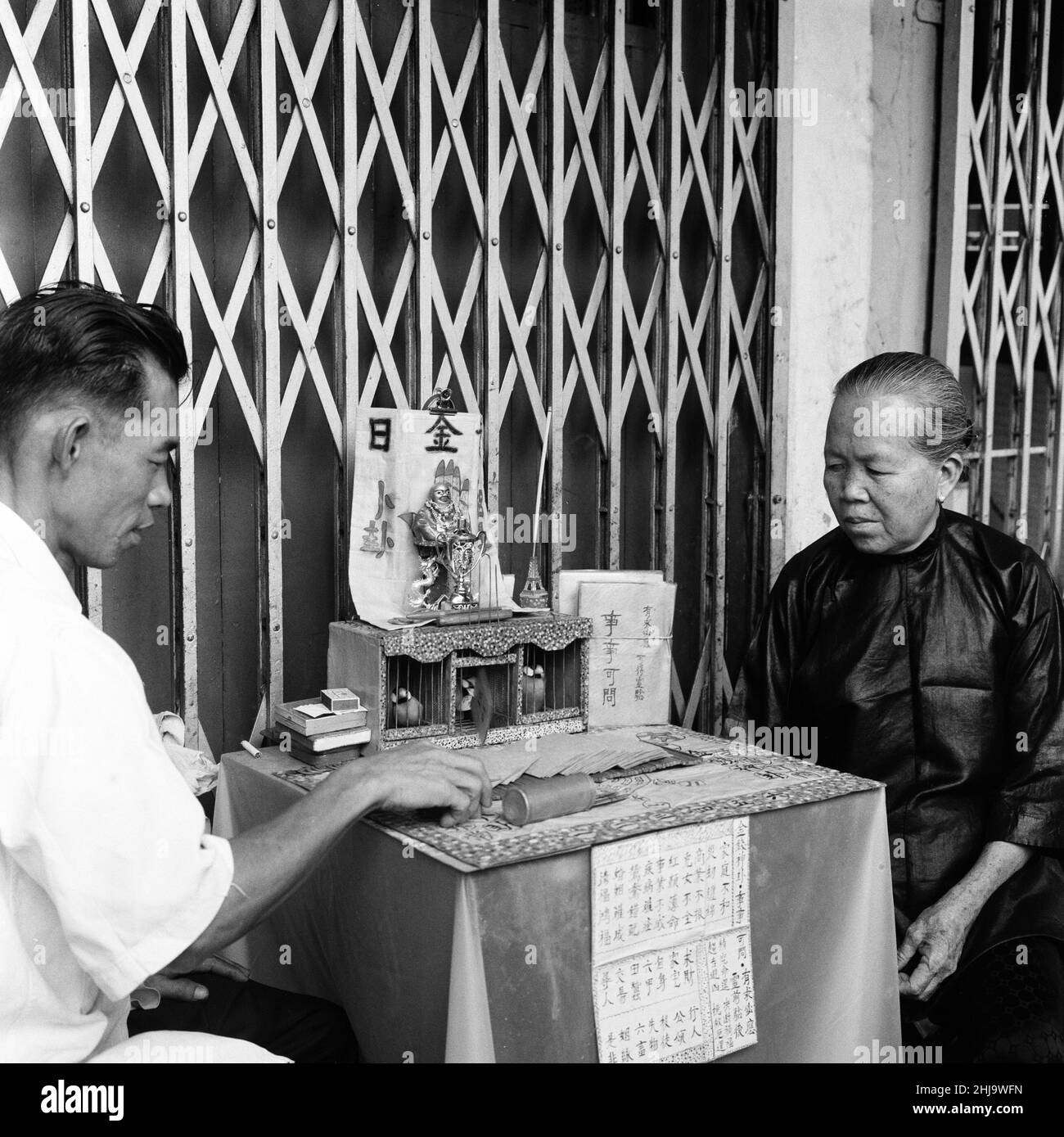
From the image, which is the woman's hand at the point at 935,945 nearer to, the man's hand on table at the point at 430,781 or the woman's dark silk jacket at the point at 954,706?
the woman's dark silk jacket at the point at 954,706

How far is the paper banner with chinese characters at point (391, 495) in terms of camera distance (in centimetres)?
247

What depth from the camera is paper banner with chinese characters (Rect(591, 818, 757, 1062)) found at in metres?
1.82

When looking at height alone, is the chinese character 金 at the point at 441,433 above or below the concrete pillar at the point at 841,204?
below

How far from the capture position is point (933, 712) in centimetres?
241

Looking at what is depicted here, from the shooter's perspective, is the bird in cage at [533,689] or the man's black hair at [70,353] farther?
the bird in cage at [533,689]

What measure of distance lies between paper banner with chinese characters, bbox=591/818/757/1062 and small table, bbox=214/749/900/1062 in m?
0.03

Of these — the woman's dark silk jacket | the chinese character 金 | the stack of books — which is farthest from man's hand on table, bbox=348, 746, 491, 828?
the woman's dark silk jacket

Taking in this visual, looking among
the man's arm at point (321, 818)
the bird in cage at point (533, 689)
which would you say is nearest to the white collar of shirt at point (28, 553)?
the man's arm at point (321, 818)

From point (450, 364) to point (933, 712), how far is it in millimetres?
1329

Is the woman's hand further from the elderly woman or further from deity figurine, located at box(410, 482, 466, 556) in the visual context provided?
deity figurine, located at box(410, 482, 466, 556)

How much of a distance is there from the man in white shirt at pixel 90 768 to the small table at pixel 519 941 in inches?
7.5
